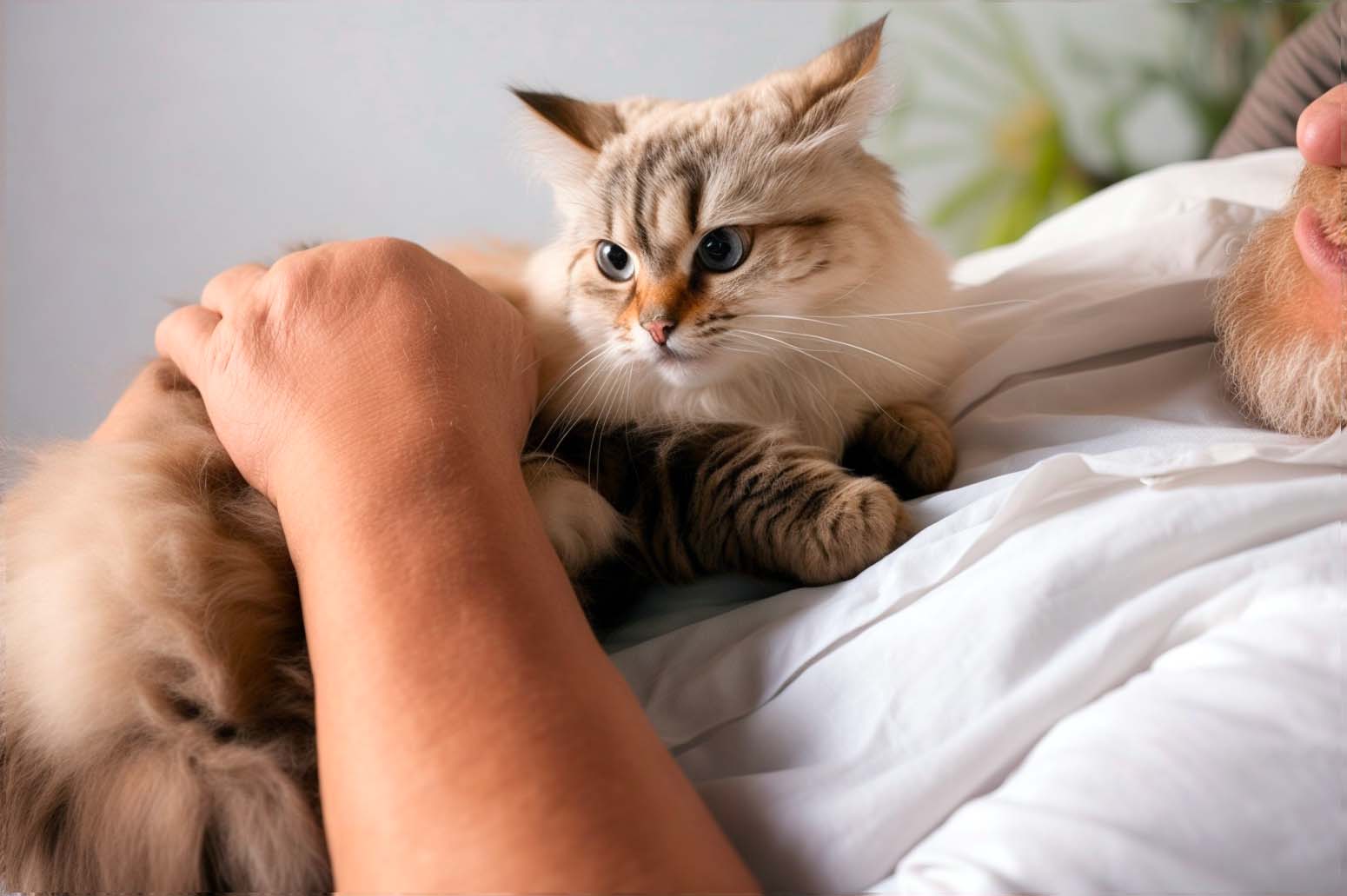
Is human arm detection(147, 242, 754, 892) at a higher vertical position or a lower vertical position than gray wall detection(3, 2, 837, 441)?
lower

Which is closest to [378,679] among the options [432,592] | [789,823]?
[432,592]

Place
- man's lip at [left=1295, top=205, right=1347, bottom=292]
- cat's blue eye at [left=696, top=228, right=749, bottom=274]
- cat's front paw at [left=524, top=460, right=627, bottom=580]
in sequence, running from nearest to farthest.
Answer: man's lip at [left=1295, top=205, right=1347, bottom=292]
cat's front paw at [left=524, top=460, right=627, bottom=580]
cat's blue eye at [left=696, top=228, right=749, bottom=274]

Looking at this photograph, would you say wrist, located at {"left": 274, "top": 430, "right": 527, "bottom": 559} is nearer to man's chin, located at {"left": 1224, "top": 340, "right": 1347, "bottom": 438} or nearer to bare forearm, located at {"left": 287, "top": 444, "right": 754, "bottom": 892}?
bare forearm, located at {"left": 287, "top": 444, "right": 754, "bottom": 892}

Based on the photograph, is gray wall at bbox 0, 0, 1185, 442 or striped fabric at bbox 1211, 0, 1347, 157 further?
gray wall at bbox 0, 0, 1185, 442

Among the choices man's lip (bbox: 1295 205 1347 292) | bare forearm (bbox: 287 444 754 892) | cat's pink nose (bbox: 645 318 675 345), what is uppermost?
cat's pink nose (bbox: 645 318 675 345)

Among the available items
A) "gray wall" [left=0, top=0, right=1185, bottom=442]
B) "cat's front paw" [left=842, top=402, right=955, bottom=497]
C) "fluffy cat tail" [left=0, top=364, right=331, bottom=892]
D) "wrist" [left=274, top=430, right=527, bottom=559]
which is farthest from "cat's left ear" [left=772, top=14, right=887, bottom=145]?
"gray wall" [left=0, top=0, right=1185, bottom=442]

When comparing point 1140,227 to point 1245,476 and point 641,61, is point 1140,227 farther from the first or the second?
point 641,61

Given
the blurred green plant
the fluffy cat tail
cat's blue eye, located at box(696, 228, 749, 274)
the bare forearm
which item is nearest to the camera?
the bare forearm

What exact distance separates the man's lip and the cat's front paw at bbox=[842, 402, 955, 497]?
426 millimetres

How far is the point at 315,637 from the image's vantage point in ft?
2.23

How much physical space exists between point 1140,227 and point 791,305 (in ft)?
2.50

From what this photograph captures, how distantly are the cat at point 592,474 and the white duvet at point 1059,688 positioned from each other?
0.14m

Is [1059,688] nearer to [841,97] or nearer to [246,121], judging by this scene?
[841,97]

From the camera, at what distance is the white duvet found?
1.82ft
